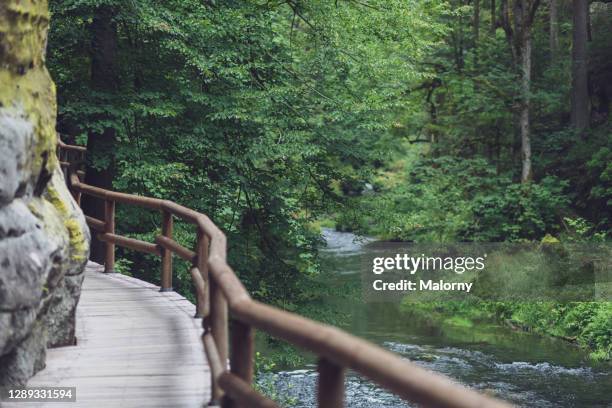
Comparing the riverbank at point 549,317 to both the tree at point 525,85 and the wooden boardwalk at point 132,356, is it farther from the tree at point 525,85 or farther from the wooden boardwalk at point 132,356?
the wooden boardwalk at point 132,356

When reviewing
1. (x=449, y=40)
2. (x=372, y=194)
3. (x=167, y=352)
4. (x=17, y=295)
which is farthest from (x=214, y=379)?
(x=449, y=40)

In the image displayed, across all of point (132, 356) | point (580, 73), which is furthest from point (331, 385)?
point (580, 73)

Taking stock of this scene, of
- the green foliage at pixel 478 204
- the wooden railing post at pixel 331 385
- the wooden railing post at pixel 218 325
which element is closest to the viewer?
the wooden railing post at pixel 331 385

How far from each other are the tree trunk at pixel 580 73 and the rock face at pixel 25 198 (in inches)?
862

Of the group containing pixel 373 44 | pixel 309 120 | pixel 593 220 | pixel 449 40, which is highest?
pixel 449 40

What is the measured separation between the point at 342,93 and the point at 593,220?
38.5 feet

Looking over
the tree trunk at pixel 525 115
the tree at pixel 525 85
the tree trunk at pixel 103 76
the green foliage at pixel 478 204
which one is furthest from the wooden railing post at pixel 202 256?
the tree trunk at pixel 525 115

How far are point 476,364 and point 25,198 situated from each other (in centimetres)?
1428

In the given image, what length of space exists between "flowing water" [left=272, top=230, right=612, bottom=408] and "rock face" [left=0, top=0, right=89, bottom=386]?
9130 mm

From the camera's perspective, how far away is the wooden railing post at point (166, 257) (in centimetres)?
972

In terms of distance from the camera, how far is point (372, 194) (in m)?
18.0

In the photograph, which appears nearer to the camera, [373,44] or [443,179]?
[373,44]

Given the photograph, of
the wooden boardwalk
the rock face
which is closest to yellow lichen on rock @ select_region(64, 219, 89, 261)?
the rock face

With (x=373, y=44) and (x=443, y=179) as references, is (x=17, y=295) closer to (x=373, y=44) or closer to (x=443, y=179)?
(x=373, y=44)
